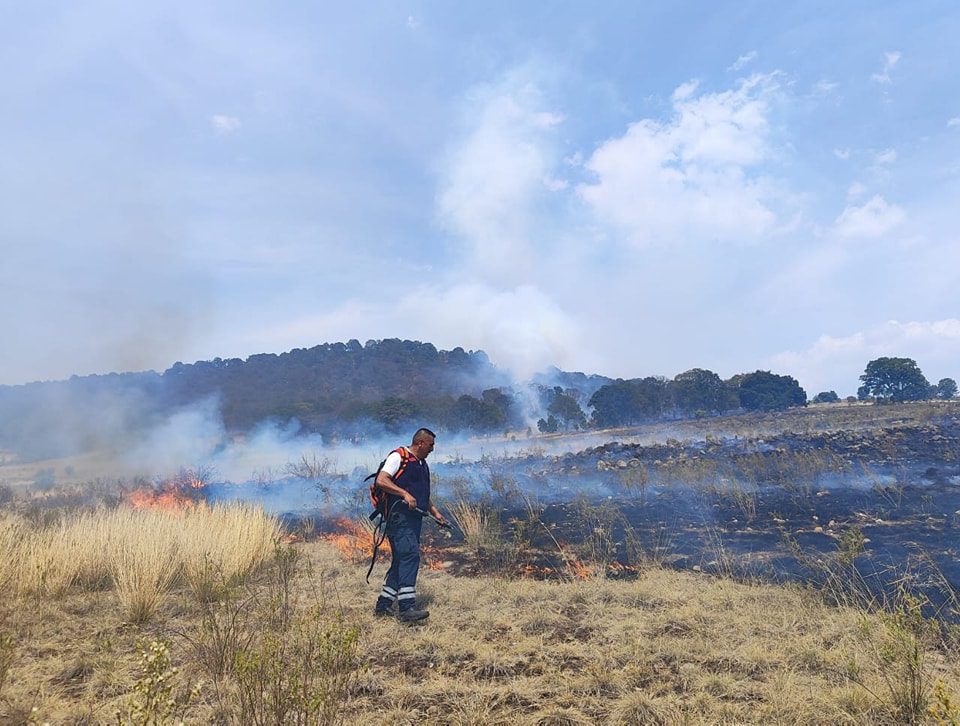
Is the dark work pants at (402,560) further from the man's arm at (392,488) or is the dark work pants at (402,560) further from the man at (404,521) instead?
the man's arm at (392,488)

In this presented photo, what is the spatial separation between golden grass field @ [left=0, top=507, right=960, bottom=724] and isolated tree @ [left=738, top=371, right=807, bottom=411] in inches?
1739

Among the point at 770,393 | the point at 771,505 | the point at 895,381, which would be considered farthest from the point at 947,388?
the point at 771,505

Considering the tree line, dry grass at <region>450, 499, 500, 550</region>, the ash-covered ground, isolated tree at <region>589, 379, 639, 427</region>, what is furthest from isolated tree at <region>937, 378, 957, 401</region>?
dry grass at <region>450, 499, 500, 550</region>

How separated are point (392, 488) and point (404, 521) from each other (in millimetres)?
448

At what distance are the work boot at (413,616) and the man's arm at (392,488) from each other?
0.99 meters

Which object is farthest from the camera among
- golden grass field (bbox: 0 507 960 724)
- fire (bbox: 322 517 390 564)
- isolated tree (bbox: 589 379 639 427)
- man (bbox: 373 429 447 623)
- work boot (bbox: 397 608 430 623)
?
isolated tree (bbox: 589 379 639 427)

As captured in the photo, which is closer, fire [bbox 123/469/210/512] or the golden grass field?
the golden grass field

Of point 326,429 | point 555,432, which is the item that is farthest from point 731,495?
point 326,429

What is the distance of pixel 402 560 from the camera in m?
4.97

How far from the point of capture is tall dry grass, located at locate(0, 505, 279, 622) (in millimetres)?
4926

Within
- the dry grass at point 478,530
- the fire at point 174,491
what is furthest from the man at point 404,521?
the fire at point 174,491

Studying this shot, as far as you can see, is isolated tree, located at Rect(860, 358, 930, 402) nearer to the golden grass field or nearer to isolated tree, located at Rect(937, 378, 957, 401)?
isolated tree, located at Rect(937, 378, 957, 401)

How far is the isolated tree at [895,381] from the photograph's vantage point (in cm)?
4225

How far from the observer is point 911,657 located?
2.89m
